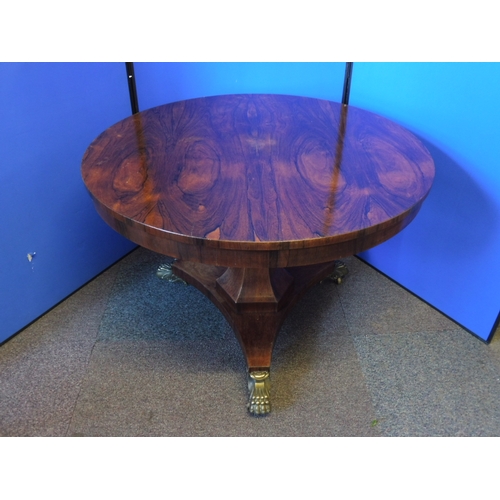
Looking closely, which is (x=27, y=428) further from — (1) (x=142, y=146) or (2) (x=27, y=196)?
(1) (x=142, y=146)

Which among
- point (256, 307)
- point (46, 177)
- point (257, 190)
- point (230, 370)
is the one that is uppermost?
point (257, 190)

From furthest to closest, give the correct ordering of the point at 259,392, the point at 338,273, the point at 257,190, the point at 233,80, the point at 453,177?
the point at 338,273, the point at 233,80, the point at 453,177, the point at 259,392, the point at 257,190

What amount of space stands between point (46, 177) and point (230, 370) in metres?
0.86

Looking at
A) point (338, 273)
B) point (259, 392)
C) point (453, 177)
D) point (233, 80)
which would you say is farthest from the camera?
point (338, 273)

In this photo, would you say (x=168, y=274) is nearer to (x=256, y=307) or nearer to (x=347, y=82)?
(x=256, y=307)

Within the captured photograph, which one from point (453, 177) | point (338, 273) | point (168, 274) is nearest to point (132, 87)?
point (168, 274)

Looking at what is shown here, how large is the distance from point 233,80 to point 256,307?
0.82 metres

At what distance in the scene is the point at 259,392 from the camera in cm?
136

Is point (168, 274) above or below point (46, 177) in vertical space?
below

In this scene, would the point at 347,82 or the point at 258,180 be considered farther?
the point at 347,82

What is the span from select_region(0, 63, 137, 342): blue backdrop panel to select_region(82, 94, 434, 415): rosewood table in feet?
0.78

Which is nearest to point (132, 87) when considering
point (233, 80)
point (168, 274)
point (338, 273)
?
point (233, 80)

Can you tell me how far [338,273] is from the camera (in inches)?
71.2

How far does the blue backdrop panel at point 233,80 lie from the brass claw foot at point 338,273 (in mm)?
636
